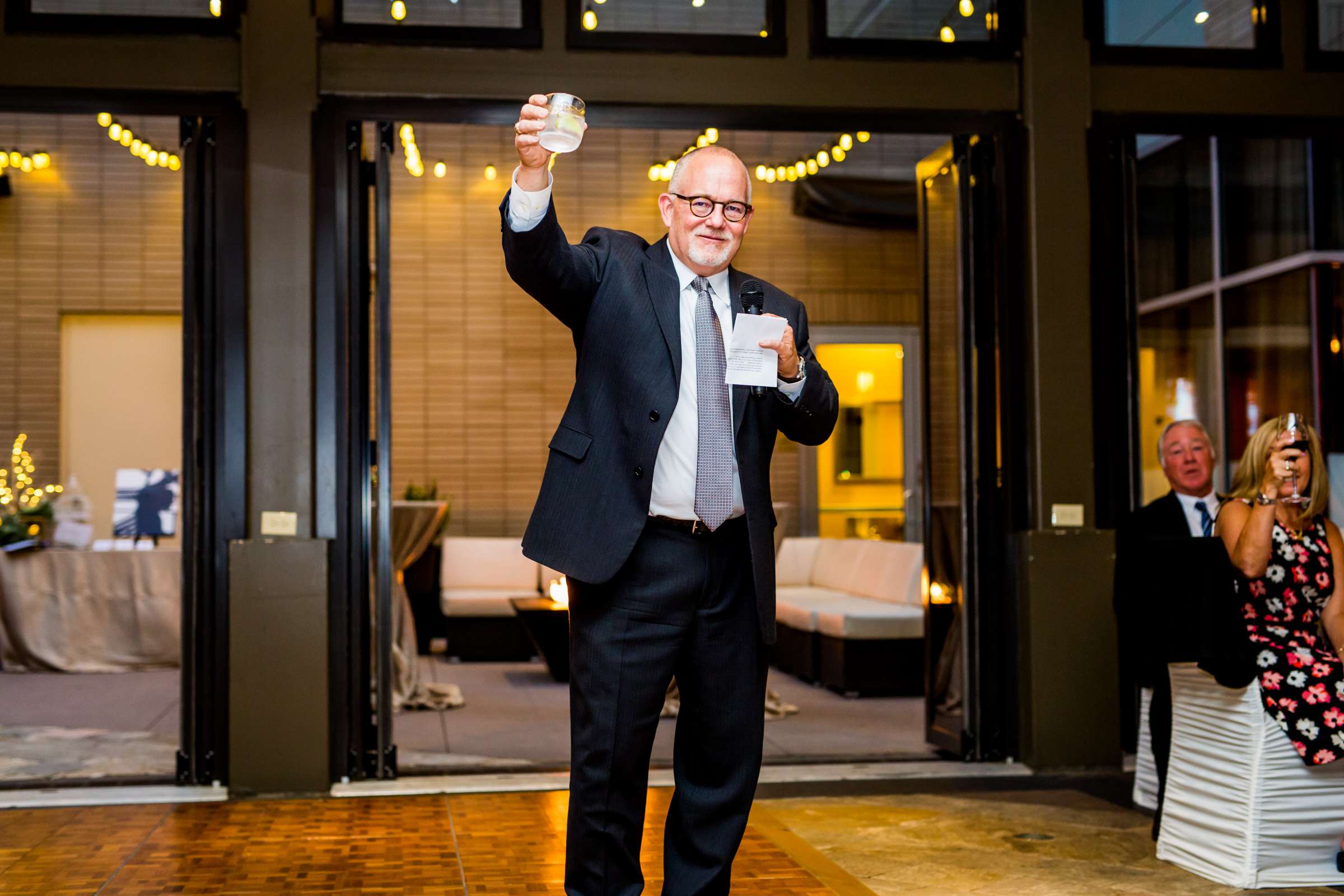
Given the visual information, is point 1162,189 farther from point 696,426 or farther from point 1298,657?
point 696,426

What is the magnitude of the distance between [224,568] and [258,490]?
0.96ft

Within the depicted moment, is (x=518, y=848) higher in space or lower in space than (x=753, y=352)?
lower

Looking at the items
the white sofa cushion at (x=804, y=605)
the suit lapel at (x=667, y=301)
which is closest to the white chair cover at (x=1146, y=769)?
the suit lapel at (x=667, y=301)

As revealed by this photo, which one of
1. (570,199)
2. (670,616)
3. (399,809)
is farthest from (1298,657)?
(570,199)

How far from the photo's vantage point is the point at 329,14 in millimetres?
4480

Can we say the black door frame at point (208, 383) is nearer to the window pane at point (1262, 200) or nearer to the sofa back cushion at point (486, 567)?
the sofa back cushion at point (486, 567)

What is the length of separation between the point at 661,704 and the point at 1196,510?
2.68 m

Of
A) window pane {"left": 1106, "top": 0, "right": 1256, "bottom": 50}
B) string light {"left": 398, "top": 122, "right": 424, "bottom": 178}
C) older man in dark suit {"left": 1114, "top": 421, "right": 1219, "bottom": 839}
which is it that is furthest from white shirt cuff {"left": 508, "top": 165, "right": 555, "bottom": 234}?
string light {"left": 398, "top": 122, "right": 424, "bottom": 178}

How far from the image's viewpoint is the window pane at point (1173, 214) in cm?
848

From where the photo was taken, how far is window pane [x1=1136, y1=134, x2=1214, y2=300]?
8477mm

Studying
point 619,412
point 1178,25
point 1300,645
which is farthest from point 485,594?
point 619,412

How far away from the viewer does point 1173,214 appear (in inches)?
345

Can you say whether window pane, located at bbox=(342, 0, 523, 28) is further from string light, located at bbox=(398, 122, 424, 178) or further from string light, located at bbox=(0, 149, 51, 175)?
string light, located at bbox=(0, 149, 51, 175)

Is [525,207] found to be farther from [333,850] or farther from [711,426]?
[333,850]
